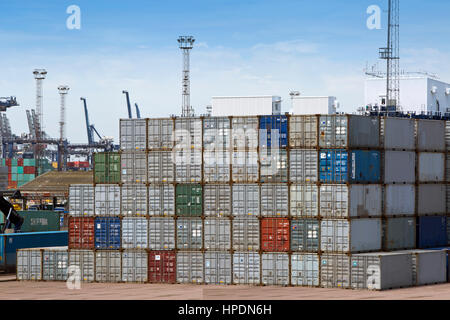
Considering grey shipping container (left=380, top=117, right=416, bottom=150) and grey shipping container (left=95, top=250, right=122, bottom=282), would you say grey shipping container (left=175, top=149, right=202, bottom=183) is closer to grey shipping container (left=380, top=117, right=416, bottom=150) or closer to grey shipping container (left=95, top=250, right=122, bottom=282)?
grey shipping container (left=95, top=250, right=122, bottom=282)

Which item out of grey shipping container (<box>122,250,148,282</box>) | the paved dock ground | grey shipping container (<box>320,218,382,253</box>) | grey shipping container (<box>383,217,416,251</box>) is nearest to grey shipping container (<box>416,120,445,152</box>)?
grey shipping container (<box>383,217,416,251</box>)

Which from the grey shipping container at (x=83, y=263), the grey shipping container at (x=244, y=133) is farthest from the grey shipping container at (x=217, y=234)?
the grey shipping container at (x=83, y=263)

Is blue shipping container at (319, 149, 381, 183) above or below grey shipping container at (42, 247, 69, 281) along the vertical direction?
above

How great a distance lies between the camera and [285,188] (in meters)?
56.2

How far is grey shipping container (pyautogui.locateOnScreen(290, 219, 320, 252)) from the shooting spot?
55469 mm

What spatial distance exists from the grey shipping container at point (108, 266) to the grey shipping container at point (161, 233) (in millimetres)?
2915

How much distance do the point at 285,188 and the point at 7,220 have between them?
33.7 meters

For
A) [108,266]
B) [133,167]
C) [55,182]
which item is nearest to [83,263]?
[108,266]

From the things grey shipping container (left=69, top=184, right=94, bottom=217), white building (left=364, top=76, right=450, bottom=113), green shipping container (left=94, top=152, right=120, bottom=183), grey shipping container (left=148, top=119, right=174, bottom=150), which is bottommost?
grey shipping container (left=69, top=184, right=94, bottom=217)

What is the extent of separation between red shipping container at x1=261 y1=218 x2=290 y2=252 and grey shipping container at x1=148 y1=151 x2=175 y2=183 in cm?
787

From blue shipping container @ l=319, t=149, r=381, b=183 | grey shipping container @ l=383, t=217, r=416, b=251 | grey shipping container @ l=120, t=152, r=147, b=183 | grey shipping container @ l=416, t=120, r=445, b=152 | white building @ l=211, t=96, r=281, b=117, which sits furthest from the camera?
white building @ l=211, t=96, r=281, b=117

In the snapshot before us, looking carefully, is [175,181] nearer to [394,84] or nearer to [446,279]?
[446,279]

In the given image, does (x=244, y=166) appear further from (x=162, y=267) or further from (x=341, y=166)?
(x=162, y=267)
